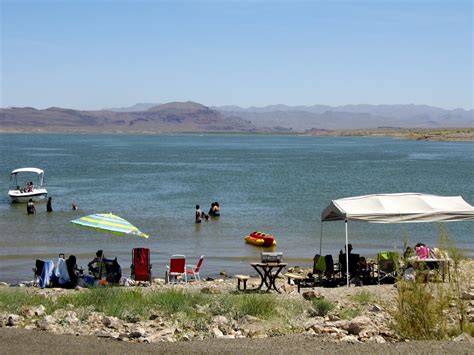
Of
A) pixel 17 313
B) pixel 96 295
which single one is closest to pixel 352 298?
pixel 96 295

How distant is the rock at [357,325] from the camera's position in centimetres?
1126

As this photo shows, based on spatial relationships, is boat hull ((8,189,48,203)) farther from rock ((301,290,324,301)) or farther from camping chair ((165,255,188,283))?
rock ((301,290,324,301))

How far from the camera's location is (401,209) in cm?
1703

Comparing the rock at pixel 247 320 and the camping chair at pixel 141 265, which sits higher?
the rock at pixel 247 320

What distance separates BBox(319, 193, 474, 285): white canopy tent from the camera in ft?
55.2

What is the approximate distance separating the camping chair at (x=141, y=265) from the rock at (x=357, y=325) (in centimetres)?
779

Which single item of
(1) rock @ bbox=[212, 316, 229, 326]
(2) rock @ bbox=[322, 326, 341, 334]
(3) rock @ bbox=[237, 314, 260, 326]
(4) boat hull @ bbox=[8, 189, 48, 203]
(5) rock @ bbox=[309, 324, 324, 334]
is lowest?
(4) boat hull @ bbox=[8, 189, 48, 203]

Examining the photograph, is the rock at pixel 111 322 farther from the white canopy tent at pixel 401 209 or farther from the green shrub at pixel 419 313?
the white canopy tent at pixel 401 209

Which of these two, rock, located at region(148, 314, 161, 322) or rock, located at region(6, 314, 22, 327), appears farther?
rock, located at region(148, 314, 161, 322)

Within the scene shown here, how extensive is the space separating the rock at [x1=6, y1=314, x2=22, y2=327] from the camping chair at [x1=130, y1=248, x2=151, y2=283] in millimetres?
6393

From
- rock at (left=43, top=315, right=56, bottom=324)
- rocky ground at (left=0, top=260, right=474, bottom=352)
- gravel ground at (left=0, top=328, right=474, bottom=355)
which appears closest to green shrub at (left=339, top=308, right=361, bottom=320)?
rocky ground at (left=0, top=260, right=474, bottom=352)

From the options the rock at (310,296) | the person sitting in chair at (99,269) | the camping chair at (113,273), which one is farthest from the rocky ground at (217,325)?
the person sitting in chair at (99,269)

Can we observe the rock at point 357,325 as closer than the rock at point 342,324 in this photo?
Yes

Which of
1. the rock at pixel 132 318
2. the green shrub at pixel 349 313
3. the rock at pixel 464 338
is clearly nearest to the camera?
the rock at pixel 464 338
